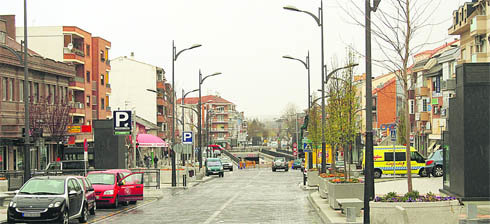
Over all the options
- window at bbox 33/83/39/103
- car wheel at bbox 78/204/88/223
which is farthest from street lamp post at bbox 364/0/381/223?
window at bbox 33/83/39/103

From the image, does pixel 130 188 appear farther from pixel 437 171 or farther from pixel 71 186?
pixel 437 171

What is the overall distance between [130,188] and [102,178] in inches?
58.0

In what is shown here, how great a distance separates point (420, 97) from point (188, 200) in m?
45.9

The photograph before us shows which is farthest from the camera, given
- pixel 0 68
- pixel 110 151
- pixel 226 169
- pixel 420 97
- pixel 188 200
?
pixel 226 169

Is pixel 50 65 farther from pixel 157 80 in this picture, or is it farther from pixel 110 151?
pixel 157 80

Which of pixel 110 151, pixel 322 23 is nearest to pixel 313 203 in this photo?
pixel 322 23

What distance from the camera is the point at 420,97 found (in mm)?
70625

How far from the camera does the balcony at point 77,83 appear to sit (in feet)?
206

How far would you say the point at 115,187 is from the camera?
25.6 m

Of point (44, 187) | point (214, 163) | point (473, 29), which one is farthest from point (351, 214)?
point (214, 163)

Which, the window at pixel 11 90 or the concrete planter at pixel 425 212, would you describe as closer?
the concrete planter at pixel 425 212

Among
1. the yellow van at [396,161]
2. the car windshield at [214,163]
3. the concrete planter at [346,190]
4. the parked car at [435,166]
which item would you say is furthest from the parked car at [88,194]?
the car windshield at [214,163]

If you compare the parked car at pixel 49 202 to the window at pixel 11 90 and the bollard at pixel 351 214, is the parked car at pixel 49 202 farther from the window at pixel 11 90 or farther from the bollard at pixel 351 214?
the window at pixel 11 90

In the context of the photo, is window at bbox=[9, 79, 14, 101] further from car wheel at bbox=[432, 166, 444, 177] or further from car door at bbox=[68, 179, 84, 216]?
car wheel at bbox=[432, 166, 444, 177]
